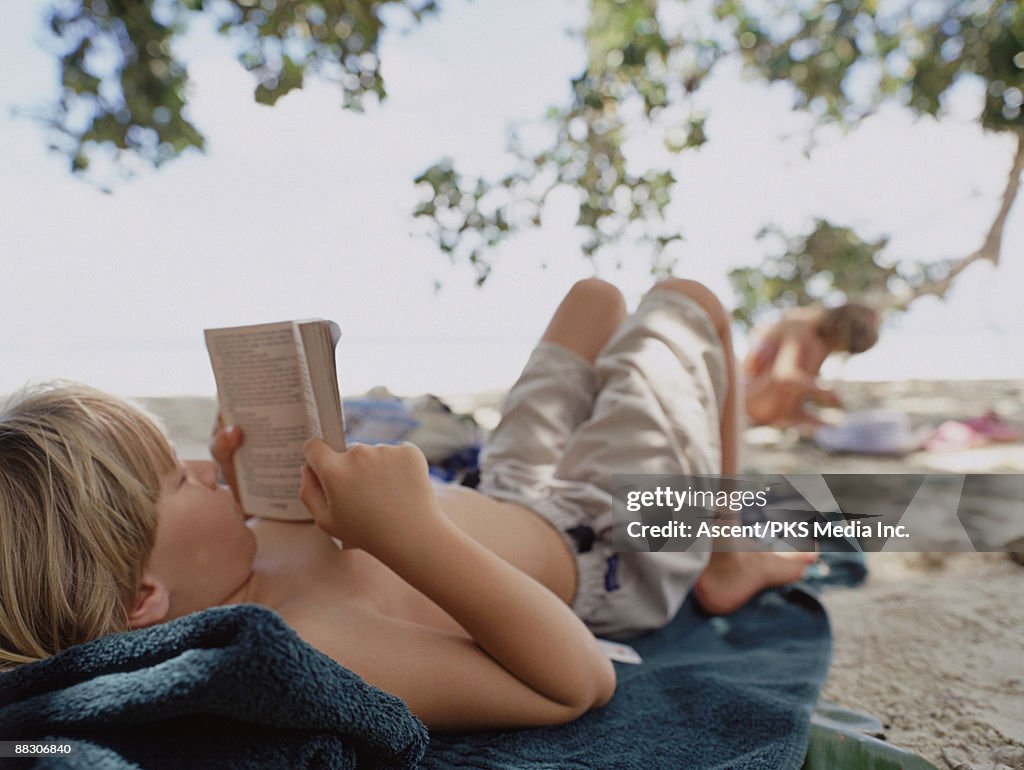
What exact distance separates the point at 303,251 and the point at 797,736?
3.77 meters

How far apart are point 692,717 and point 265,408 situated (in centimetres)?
71

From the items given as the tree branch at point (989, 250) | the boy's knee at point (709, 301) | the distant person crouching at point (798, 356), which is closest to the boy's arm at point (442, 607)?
the boy's knee at point (709, 301)

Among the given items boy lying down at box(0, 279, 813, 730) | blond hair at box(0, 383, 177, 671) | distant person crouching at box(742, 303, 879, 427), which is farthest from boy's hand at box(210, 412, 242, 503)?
distant person crouching at box(742, 303, 879, 427)

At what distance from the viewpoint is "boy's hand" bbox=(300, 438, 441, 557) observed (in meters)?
0.82

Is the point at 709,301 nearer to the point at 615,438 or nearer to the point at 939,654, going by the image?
the point at 615,438

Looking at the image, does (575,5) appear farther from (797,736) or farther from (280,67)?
(797,736)

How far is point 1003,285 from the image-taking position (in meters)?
4.18

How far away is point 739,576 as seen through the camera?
145 centimetres

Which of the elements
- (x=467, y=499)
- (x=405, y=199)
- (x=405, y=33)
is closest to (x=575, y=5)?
(x=405, y=33)

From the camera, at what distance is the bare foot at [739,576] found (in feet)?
4.68

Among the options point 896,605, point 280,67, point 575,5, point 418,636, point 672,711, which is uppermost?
point 575,5

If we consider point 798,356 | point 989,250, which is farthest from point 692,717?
point 989,250

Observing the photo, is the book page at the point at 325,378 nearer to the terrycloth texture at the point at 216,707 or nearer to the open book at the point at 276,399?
the open book at the point at 276,399

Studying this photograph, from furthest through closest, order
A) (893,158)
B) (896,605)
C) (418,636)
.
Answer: (893,158)
(896,605)
(418,636)
